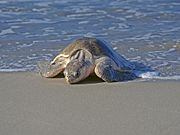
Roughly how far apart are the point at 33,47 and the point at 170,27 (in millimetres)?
2386

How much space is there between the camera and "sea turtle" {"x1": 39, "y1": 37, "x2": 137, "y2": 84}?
18.0 ft

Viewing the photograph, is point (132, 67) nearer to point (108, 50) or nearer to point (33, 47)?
point (108, 50)

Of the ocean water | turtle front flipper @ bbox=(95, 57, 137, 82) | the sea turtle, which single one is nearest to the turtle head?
the sea turtle

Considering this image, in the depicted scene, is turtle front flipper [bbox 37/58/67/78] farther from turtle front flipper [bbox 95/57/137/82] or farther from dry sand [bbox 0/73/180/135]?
turtle front flipper [bbox 95/57/137/82]

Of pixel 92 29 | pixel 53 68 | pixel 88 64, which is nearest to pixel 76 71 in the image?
pixel 88 64

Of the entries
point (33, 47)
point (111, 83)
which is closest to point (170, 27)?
point (33, 47)

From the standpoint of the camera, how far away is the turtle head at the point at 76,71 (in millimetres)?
5414

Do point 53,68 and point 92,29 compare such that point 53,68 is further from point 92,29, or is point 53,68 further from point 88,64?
point 92,29

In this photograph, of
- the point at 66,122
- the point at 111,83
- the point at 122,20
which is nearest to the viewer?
the point at 66,122

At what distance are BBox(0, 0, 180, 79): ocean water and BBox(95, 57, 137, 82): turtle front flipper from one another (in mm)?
410

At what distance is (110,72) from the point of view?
5.51 metres

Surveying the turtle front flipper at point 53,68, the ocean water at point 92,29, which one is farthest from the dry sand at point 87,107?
the ocean water at point 92,29

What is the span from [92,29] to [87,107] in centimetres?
388

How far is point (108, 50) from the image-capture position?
5.88 metres
